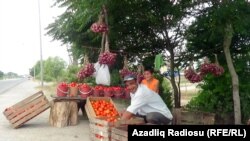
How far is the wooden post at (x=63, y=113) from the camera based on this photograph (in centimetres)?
1210

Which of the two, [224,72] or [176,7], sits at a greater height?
[176,7]

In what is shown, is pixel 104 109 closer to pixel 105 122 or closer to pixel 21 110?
pixel 105 122

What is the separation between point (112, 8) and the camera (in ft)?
36.3

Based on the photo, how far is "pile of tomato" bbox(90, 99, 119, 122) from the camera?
9950 mm

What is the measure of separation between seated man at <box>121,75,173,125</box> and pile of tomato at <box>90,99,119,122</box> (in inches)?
104

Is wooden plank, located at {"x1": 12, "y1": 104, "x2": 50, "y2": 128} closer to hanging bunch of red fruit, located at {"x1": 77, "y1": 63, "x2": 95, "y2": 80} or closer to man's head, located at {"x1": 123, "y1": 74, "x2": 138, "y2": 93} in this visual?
hanging bunch of red fruit, located at {"x1": 77, "y1": 63, "x2": 95, "y2": 80}

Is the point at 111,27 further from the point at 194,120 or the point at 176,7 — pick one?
the point at 194,120

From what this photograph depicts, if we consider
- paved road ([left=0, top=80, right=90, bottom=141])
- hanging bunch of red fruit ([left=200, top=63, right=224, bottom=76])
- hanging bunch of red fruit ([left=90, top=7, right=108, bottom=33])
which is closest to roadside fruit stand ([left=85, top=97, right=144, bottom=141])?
paved road ([left=0, top=80, right=90, bottom=141])


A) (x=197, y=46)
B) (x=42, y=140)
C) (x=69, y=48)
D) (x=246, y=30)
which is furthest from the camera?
(x=69, y=48)

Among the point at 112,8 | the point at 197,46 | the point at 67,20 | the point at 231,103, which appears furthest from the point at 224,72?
the point at 67,20

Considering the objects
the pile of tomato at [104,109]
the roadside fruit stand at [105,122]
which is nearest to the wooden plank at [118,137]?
the roadside fruit stand at [105,122]

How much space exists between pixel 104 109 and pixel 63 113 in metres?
2.30

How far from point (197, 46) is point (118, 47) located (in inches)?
128

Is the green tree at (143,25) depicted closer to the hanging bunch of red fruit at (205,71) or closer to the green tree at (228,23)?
the green tree at (228,23)
